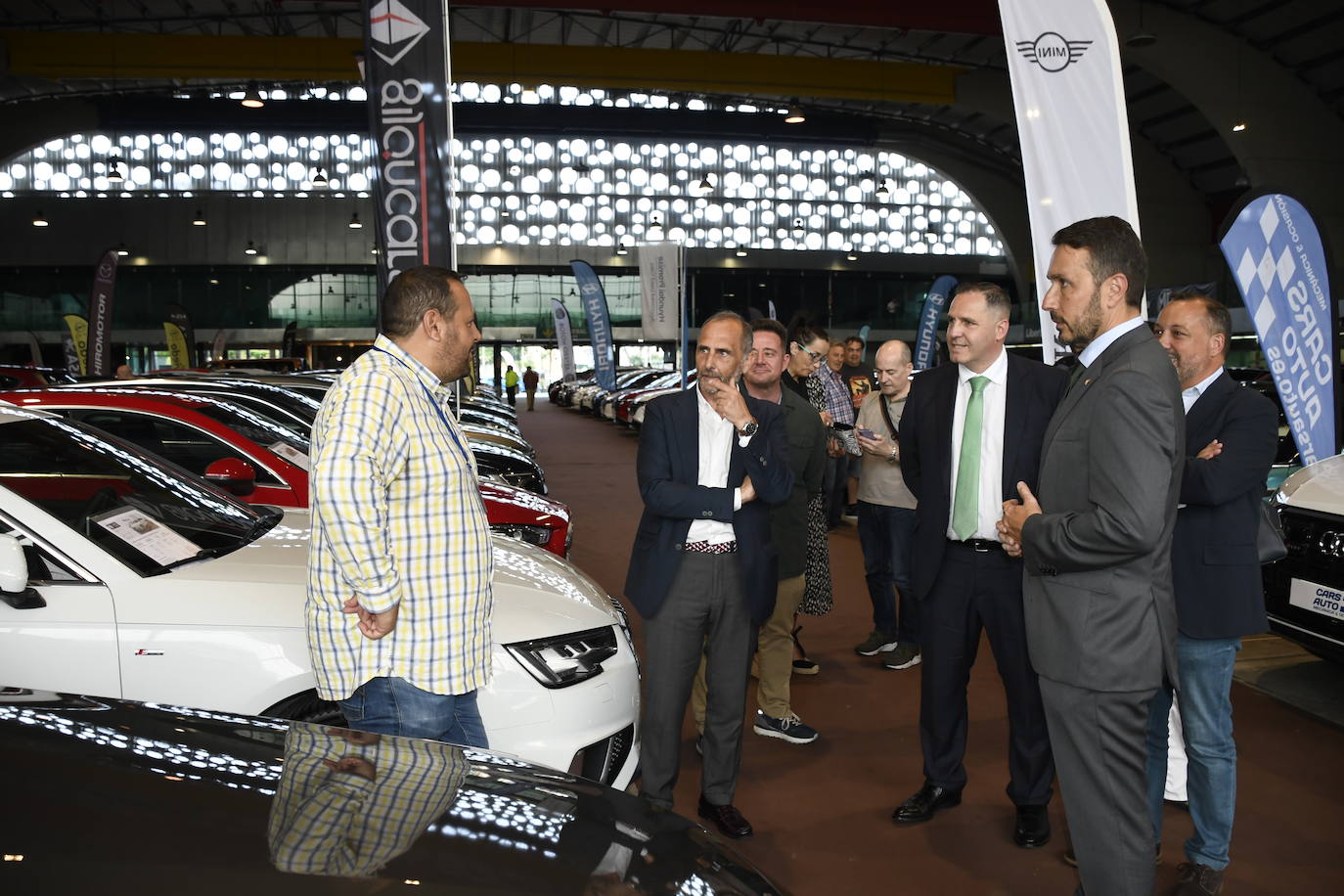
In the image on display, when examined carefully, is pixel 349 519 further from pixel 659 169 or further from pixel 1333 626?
pixel 659 169

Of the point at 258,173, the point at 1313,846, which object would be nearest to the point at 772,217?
the point at 258,173

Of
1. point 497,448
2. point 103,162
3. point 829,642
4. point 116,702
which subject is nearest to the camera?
point 116,702

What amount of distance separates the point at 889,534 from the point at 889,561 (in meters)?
0.18

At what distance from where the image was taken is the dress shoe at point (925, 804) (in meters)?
3.66

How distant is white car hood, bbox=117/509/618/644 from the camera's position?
2873 millimetres

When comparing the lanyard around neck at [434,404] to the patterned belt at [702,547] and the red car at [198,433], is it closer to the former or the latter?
the patterned belt at [702,547]

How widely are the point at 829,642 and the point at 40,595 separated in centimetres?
444

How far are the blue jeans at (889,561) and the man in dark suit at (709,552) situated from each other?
2368 millimetres

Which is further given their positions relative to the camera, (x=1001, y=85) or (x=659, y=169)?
(x=659, y=169)

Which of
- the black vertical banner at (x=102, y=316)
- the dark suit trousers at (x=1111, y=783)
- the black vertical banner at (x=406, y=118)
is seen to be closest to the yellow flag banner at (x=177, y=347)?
the black vertical banner at (x=102, y=316)

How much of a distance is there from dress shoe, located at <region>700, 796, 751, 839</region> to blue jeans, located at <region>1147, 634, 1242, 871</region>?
133cm

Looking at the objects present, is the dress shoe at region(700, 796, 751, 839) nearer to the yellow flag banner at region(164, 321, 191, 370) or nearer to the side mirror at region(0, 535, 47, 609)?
the side mirror at region(0, 535, 47, 609)

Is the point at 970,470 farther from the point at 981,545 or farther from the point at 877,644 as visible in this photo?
the point at 877,644

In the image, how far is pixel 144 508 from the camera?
3.43 metres
